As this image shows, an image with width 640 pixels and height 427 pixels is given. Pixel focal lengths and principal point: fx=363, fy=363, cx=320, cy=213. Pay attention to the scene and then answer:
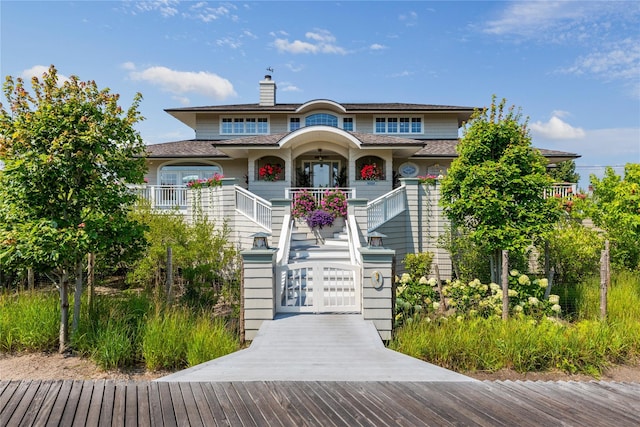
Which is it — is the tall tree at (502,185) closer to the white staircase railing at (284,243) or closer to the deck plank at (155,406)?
the white staircase railing at (284,243)

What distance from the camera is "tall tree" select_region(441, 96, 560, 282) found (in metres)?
9.06

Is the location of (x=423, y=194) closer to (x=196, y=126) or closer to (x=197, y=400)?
(x=197, y=400)

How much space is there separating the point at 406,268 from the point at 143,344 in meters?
8.10

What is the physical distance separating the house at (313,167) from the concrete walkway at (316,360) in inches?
42.2

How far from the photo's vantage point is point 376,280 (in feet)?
23.2

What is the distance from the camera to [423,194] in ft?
41.4

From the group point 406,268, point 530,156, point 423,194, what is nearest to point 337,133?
point 423,194

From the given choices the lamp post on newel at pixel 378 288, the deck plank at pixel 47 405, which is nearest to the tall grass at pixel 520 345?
the lamp post on newel at pixel 378 288

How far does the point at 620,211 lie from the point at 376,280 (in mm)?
7510

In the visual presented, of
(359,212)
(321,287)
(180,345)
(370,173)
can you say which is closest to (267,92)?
(370,173)

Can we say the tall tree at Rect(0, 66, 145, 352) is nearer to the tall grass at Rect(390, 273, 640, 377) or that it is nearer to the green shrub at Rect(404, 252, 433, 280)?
the tall grass at Rect(390, 273, 640, 377)

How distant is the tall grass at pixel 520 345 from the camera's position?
248 inches

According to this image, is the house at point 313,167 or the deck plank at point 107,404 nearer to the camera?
the deck plank at point 107,404

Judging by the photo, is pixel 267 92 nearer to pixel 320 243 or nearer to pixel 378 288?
pixel 320 243
